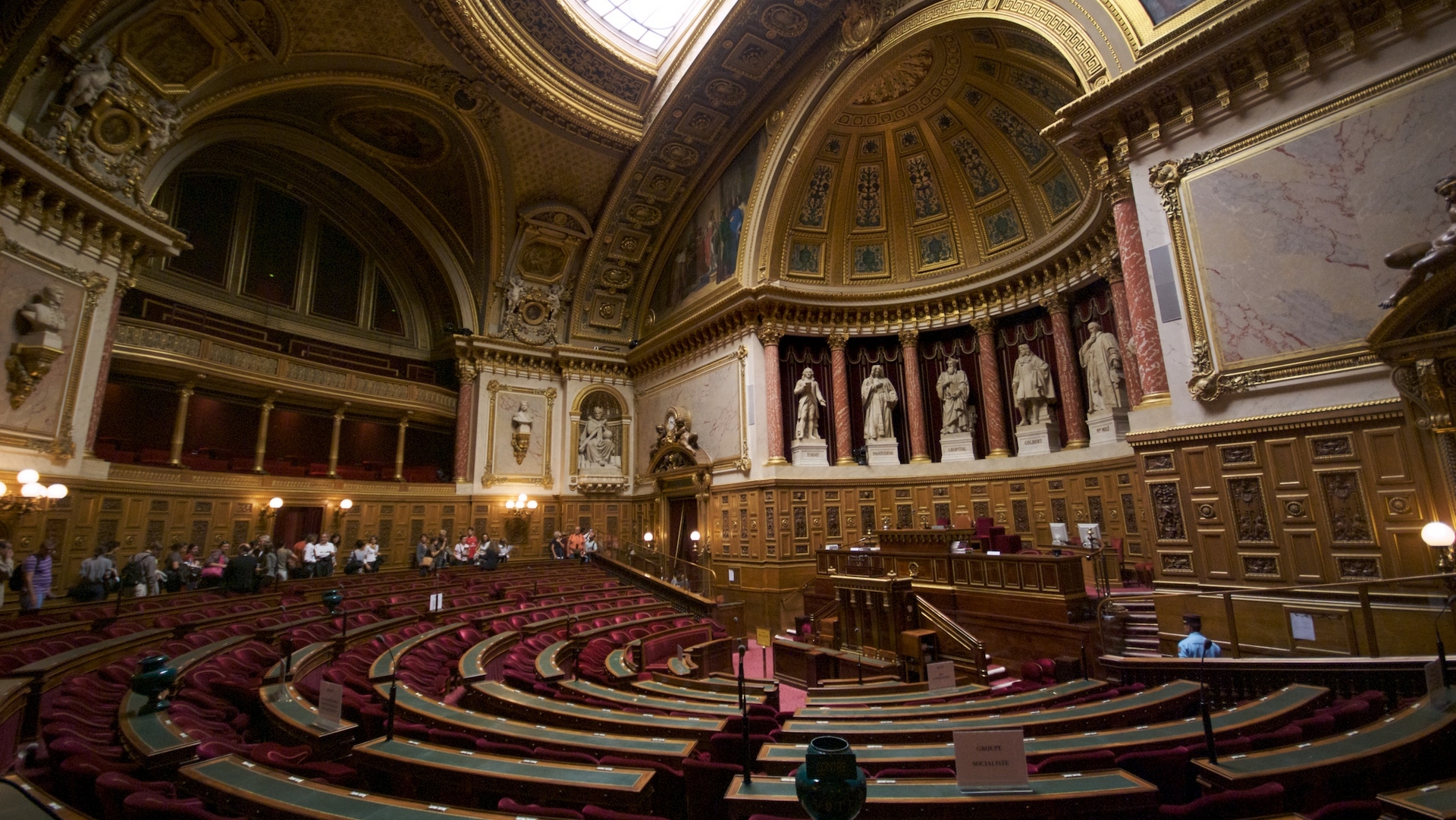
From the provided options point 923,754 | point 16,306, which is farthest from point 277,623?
point 923,754

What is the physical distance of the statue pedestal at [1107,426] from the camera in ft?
48.5

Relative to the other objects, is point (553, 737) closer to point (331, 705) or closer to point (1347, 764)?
point (331, 705)

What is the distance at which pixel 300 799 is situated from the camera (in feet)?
10.9

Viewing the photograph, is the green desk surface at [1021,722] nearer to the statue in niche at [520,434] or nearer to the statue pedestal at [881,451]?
the statue pedestal at [881,451]

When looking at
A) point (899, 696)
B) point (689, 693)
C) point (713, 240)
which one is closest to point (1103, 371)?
point (899, 696)

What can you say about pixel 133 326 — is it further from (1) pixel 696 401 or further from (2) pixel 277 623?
(1) pixel 696 401

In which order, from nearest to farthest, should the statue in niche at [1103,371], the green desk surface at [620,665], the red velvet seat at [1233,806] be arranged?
the red velvet seat at [1233,806] → the green desk surface at [620,665] → the statue in niche at [1103,371]

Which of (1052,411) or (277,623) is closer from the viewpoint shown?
(277,623)

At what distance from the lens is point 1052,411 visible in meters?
17.3

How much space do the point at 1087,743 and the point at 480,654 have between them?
6.67 meters

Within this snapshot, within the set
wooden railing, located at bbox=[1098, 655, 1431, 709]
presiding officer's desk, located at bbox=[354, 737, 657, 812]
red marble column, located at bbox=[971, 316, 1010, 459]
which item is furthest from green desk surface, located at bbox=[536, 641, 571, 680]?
red marble column, located at bbox=[971, 316, 1010, 459]

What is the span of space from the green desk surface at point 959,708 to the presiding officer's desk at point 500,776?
89.5 inches

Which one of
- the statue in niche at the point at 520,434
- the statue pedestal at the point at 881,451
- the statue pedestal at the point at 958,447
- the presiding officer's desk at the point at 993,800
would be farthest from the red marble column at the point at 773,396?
the presiding officer's desk at the point at 993,800

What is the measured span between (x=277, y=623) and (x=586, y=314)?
16840 millimetres
